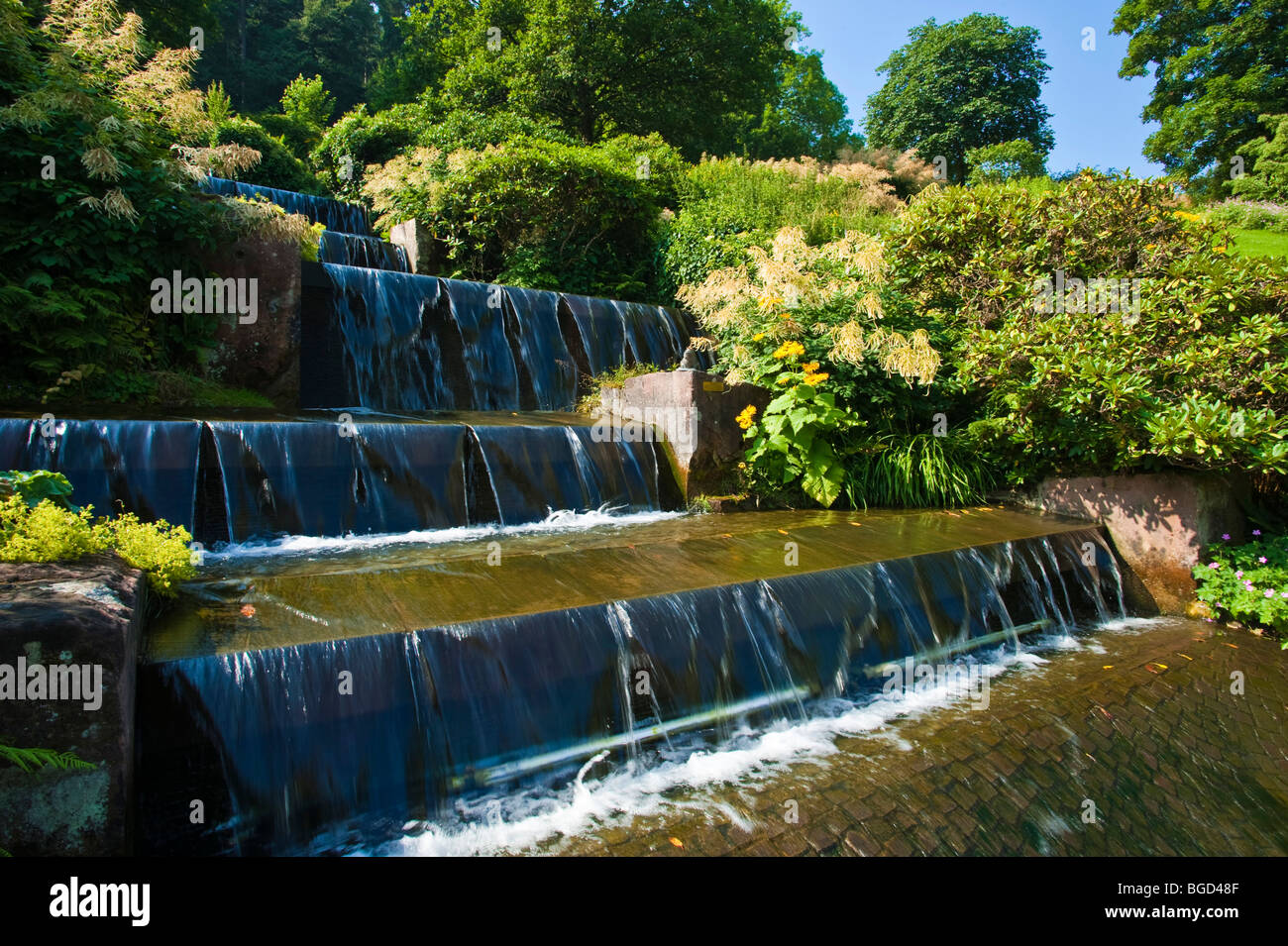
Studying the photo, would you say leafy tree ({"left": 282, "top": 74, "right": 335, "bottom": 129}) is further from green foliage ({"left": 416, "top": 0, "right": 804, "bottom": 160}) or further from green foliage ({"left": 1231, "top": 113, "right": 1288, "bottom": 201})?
green foliage ({"left": 1231, "top": 113, "right": 1288, "bottom": 201})

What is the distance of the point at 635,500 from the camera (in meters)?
7.61

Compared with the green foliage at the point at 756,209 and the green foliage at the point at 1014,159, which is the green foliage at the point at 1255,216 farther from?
the green foliage at the point at 756,209

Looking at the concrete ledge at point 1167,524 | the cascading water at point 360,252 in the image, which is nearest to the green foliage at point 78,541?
the concrete ledge at point 1167,524

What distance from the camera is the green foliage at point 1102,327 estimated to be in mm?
6309

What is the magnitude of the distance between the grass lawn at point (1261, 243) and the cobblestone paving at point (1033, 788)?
51.1ft

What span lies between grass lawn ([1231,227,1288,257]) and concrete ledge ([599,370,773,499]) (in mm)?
14163

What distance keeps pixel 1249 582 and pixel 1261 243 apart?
53.0 feet

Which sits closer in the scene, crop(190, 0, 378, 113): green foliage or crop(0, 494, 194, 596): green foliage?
crop(0, 494, 194, 596): green foliage

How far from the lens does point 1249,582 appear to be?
627 cm

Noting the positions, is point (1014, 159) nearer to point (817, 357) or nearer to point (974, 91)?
point (974, 91)

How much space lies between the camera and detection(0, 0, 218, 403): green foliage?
6789 millimetres
